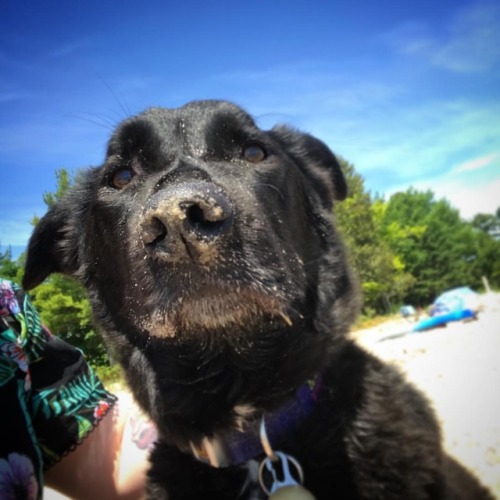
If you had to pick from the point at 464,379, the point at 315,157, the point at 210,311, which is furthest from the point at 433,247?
the point at 210,311

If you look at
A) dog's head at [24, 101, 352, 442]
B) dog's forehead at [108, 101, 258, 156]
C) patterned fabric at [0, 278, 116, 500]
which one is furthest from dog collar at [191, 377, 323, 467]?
dog's forehead at [108, 101, 258, 156]

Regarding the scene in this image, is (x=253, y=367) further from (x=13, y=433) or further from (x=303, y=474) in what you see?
(x=13, y=433)

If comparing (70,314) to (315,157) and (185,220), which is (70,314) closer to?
(185,220)

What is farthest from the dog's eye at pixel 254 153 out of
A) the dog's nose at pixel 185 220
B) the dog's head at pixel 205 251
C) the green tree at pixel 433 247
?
the green tree at pixel 433 247

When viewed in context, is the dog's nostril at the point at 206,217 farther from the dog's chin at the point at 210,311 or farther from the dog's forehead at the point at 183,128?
the dog's forehead at the point at 183,128

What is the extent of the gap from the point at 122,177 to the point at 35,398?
4.44ft

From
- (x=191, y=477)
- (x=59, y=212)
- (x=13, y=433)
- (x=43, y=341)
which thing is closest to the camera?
(x=13, y=433)

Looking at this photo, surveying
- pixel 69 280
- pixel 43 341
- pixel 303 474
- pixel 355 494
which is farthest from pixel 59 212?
pixel 355 494

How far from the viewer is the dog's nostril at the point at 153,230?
1.37m

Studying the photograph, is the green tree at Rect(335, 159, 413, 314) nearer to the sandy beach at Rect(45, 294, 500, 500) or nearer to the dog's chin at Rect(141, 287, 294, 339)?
the sandy beach at Rect(45, 294, 500, 500)

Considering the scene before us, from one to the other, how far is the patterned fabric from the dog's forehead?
118cm

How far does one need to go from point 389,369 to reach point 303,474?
2.97 ft

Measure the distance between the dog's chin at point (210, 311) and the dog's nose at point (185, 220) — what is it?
0.23 m

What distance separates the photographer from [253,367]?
209 cm
